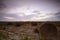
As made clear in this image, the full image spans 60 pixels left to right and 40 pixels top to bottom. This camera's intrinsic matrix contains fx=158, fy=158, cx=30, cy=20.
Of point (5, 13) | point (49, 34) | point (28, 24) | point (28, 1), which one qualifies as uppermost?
point (28, 1)

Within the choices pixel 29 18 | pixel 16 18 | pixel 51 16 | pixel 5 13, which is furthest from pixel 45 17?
pixel 5 13

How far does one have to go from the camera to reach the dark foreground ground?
8.53 feet

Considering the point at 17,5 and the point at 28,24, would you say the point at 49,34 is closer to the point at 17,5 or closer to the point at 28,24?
the point at 28,24

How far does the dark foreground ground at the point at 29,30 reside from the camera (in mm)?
2600

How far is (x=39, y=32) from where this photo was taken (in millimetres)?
2605

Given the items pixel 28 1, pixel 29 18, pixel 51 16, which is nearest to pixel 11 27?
pixel 29 18

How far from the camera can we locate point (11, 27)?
264cm

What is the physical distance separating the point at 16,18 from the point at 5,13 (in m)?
0.21

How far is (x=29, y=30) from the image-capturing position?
2619 mm

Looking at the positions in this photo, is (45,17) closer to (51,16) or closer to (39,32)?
(51,16)

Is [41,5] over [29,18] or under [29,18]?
over

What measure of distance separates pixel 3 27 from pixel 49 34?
2.54ft

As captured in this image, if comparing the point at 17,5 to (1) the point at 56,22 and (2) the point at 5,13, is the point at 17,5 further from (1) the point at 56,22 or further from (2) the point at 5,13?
(1) the point at 56,22

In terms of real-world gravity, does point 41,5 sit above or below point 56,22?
above
